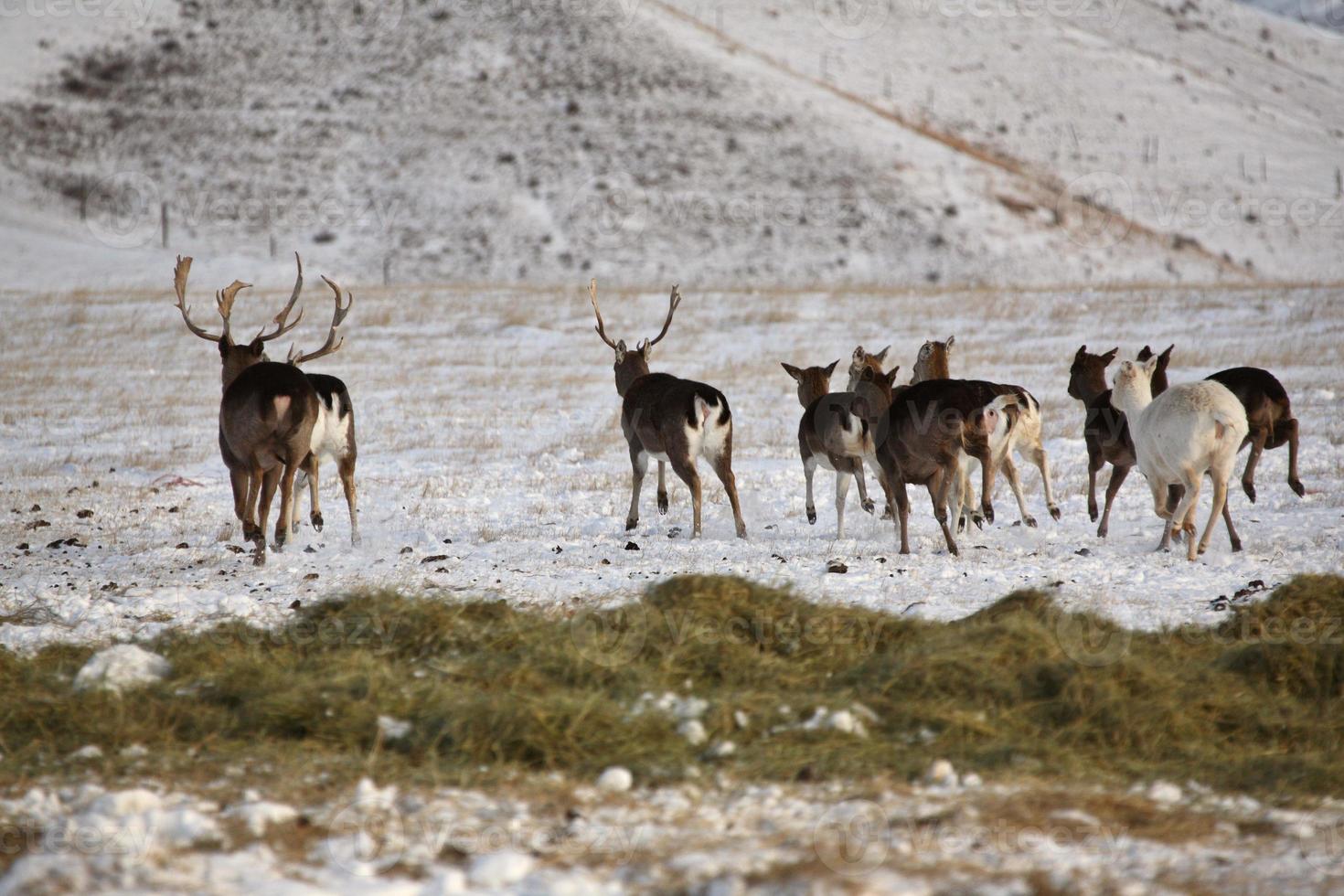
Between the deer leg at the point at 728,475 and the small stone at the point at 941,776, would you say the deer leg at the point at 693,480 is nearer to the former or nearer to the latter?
the deer leg at the point at 728,475

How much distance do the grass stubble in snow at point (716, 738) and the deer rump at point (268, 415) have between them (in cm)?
345

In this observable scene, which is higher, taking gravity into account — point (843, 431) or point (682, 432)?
point (843, 431)

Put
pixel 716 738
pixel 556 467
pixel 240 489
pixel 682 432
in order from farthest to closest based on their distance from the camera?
pixel 556 467 → pixel 682 432 → pixel 240 489 → pixel 716 738

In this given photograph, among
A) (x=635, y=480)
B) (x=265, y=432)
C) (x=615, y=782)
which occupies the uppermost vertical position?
(x=265, y=432)

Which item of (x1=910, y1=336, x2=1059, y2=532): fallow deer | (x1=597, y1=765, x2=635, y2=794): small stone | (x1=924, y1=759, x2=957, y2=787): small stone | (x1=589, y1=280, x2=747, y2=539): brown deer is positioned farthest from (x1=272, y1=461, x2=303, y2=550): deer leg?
(x1=924, y1=759, x2=957, y2=787): small stone

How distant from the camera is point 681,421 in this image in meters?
11.8

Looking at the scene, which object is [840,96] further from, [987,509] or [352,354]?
[987,509]

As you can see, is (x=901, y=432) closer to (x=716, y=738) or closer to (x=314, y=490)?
(x=314, y=490)

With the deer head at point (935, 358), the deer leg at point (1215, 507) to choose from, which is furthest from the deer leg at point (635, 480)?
the deer leg at point (1215, 507)

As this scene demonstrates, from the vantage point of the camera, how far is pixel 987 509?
10930mm

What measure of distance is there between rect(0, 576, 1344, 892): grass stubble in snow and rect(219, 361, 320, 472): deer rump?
11.3ft

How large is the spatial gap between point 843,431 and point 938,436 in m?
1.22

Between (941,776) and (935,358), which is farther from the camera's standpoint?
(935,358)

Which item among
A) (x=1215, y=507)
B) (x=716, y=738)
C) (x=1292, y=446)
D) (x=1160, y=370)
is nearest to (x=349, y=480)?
(x=716, y=738)
